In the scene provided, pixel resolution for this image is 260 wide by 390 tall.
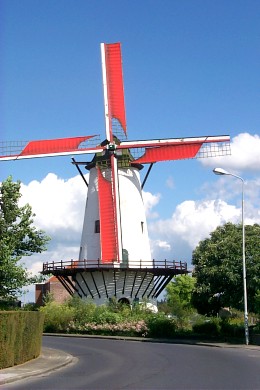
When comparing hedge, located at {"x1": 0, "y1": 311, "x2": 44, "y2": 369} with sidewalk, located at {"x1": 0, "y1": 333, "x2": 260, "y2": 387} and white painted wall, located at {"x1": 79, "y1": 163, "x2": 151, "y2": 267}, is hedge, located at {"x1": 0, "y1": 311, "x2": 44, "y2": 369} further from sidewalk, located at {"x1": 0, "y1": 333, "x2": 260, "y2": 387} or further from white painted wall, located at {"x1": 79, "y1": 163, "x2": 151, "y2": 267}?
white painted wall, located at {"x1": 79, "y1": 163, "x2": 151, "y2": 267}

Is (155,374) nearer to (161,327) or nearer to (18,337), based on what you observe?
(18,337)

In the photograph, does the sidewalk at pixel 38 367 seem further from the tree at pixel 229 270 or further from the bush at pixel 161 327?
the bush at pixel 161 327

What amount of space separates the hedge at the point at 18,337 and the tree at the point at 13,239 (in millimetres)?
12904

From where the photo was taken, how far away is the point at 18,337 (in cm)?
2136

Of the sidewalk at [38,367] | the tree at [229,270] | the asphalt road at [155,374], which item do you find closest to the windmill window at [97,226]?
the tree at [229,270]

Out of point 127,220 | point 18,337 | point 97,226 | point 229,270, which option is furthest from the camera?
point 97,226

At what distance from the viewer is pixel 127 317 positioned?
1747 inches

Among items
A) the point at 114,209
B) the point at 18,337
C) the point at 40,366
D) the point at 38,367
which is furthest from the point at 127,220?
the point at 38,367

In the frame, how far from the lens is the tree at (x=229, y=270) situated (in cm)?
3425

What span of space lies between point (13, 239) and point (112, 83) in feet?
52.8

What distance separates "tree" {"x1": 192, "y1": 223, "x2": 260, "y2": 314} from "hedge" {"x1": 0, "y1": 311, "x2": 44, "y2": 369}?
1325cm

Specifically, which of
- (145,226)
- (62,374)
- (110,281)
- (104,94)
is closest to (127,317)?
(110,281)

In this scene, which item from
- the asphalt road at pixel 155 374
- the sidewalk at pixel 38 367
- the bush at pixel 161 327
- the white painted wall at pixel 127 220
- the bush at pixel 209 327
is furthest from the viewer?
the white painted wall at pixel 127 220

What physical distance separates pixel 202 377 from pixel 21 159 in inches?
1335
